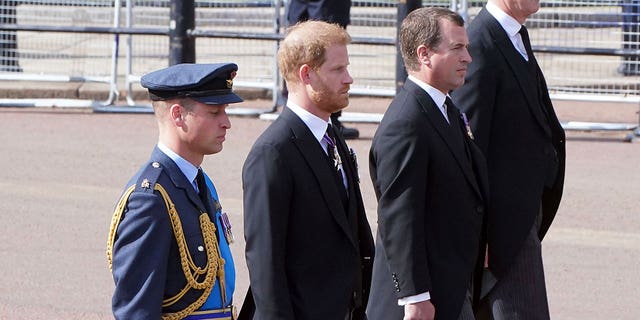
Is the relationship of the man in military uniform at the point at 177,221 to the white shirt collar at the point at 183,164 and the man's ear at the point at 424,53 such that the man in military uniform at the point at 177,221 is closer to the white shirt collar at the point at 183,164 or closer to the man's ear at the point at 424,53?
the white shirt collar at the point at 183,164

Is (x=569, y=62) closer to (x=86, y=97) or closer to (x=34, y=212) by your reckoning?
(x=86, y=97)

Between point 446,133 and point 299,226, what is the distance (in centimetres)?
74

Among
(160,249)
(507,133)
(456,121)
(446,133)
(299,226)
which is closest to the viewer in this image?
(160,249)

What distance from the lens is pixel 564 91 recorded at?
479 inches

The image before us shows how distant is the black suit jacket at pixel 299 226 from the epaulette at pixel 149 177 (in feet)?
1.36

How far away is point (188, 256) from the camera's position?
3754 millimetres

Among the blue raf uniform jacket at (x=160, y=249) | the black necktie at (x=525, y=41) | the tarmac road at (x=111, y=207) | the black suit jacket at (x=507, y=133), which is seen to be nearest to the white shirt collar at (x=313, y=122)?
the blue raf uniform jacket at (x=160, y=249)

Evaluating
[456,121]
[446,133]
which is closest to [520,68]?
[456,121]

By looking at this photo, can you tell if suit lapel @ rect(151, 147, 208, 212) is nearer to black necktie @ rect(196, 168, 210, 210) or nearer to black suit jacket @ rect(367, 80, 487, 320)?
black necktie @ rect(196, 168, 210, 210)

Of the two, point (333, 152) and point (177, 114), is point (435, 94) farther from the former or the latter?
Answer: point (177, 114)

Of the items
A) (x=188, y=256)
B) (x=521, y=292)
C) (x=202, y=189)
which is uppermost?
(x=202, y=189)

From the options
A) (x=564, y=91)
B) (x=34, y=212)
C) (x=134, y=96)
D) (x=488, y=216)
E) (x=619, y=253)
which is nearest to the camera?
(x=488, y=216)

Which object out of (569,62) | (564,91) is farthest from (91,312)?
(569,62)

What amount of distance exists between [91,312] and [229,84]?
113 inches
